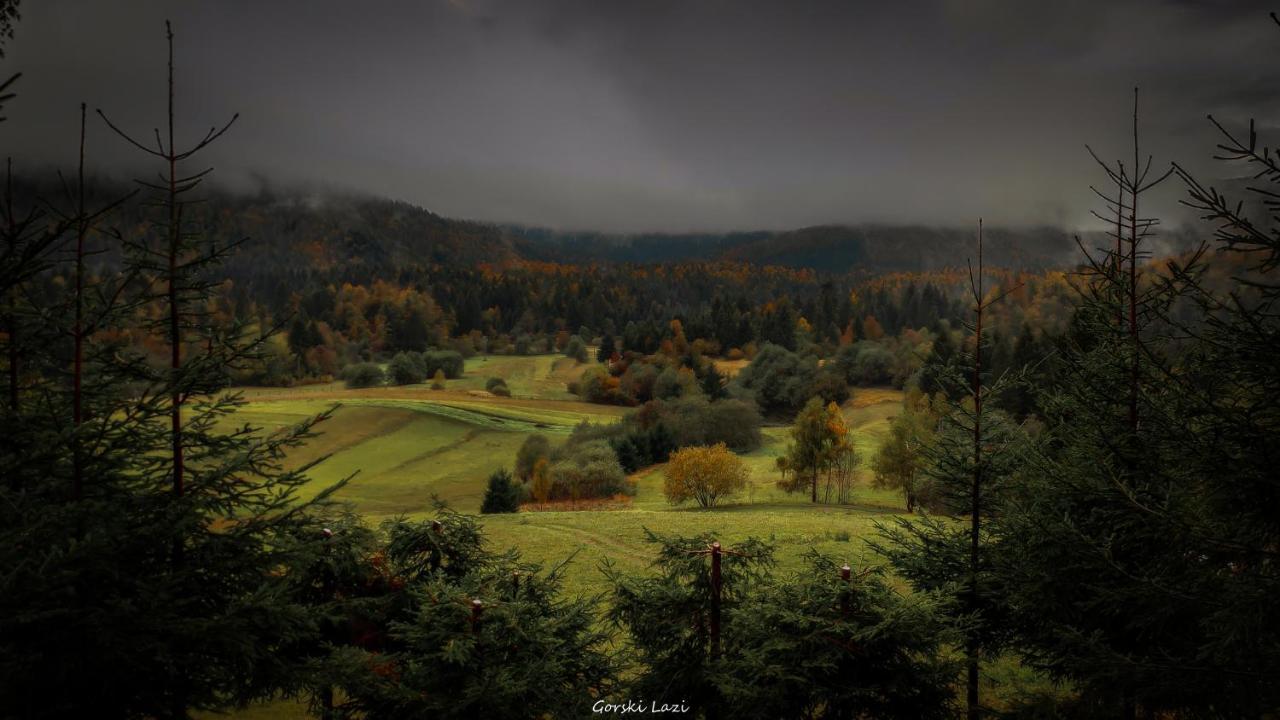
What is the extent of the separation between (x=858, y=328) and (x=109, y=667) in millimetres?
158734

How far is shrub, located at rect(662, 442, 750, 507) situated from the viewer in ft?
154

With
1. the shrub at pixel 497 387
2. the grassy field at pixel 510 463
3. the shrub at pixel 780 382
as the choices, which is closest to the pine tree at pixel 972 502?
the grassy field at pixel 510 463

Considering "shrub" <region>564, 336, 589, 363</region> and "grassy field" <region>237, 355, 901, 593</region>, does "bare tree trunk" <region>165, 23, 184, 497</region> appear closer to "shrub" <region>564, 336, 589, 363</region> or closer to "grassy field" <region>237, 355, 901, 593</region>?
"grassy field" <region>237, 355, 901, 593</region>

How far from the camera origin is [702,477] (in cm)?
4688

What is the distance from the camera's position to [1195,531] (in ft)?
22.5

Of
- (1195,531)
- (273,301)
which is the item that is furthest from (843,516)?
(273,301)

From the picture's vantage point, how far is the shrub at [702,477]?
154 ft

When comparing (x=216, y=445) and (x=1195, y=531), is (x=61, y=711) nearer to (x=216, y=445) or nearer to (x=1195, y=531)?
(x=216, y=445)

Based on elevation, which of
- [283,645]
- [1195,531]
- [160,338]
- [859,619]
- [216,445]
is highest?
[160,338]

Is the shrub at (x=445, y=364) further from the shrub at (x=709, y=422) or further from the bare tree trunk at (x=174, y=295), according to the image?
the bare tree trunk at (x=174, y=295)

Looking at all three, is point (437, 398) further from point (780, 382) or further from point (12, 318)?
point (12, 318)

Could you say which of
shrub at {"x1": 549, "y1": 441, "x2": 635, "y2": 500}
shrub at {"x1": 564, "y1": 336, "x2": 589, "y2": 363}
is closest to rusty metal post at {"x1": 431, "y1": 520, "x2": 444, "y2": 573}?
shrub at {"x1": 549, "y1": 441, "x2": 635, "y2": 500}

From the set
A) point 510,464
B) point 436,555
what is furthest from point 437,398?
point 436,555

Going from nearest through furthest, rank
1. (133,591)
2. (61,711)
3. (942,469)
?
(61,711), (133,591), (942,469)
